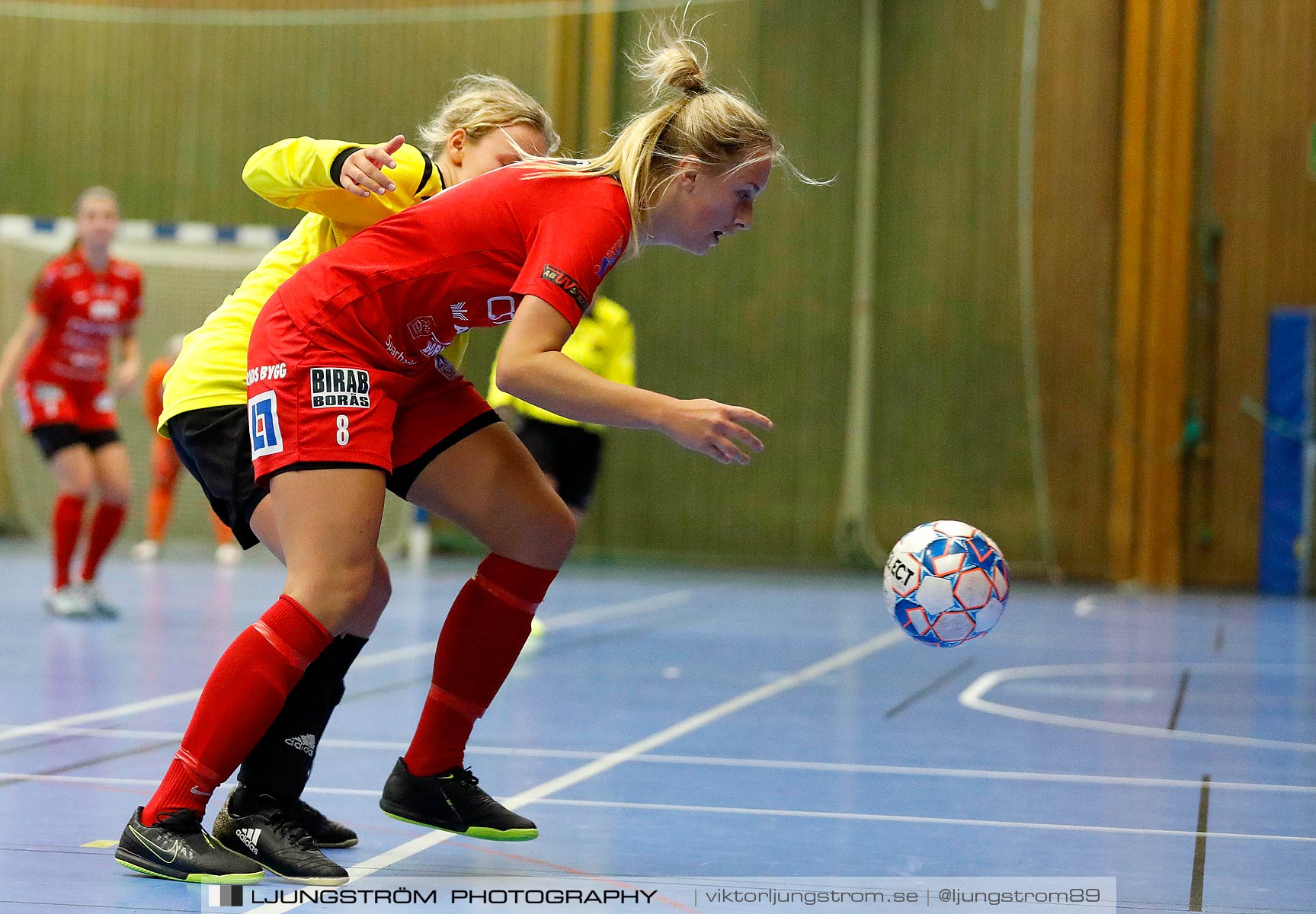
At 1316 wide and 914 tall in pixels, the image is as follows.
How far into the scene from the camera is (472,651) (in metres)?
2.90

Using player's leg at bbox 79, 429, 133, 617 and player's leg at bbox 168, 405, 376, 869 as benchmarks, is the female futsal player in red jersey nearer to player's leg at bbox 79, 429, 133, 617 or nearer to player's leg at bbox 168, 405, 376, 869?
player's leg at bbox 168, 405, 376, 869

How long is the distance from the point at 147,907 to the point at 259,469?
0.74m

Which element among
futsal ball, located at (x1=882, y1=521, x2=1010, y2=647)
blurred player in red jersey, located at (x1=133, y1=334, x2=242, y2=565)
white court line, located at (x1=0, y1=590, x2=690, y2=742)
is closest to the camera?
futsal ball, located at (x1=882, y1=521, x2=1010, y2=647)

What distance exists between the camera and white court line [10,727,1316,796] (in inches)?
147

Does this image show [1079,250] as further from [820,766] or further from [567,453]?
[820,766]

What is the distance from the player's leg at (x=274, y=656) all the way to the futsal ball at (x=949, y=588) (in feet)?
4.46

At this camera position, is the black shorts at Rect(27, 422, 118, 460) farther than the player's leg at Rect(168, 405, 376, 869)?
Yes

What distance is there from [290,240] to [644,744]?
179 cm

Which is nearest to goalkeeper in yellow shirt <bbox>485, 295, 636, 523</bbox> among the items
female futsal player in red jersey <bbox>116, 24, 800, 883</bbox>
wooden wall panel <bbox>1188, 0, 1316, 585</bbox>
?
female futsal player in red jersey <bbox>116, 24, 800, 883</bbox>

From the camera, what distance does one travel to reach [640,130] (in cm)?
258

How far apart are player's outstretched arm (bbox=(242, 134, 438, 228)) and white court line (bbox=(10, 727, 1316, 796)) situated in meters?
1.63

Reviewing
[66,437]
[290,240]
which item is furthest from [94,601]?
[290,240]

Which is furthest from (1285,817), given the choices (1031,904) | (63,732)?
(63,732)

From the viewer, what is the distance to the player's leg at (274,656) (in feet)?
8.20
